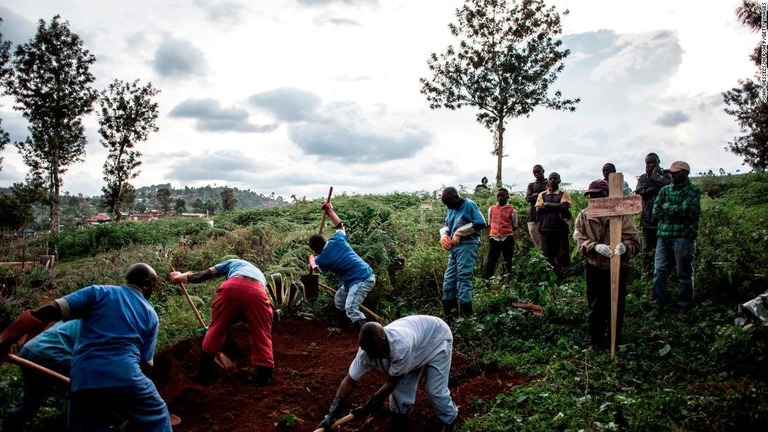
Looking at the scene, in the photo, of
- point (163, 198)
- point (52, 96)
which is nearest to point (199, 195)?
point (163, 198)

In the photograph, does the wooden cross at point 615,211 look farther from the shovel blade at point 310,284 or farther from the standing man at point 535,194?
the shovel blade at point 310,284

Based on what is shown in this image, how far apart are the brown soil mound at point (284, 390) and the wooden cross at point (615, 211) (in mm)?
1234

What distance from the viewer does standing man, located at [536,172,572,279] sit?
25.1 feet

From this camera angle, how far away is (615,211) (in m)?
4.93

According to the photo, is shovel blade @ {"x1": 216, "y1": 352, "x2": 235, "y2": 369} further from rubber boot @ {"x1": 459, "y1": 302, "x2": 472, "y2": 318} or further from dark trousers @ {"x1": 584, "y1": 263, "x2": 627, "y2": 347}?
dark trousers @ {"x1": 584, "y1": 263, "x2": 627, "y2": 347}

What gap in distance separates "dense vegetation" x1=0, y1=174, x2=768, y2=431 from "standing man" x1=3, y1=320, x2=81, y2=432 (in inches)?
34.5

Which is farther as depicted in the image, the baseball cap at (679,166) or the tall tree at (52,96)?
the tall tree at (52,96)

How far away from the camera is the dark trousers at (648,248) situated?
7.20 metres

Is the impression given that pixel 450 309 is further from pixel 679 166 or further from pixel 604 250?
pixel 679 166

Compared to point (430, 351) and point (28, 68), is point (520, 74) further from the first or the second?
point (28, 68)

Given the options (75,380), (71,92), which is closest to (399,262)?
(75,380)

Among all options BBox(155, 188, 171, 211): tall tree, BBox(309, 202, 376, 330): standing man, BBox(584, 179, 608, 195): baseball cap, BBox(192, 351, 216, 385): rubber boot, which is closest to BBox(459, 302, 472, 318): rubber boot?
BBox(309, 202, 376, 330): standing man

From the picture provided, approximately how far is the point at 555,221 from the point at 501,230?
842mm

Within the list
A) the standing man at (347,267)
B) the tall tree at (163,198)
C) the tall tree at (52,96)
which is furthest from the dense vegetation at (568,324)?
the tall tree at (163,198)
